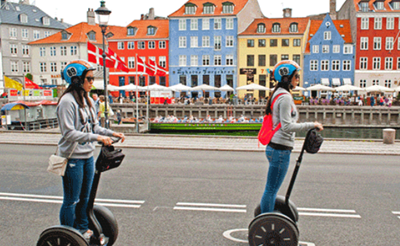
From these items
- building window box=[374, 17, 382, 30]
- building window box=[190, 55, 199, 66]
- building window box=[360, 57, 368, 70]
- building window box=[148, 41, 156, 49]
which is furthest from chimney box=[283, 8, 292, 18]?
building window box=[148, 41, 156, 49]

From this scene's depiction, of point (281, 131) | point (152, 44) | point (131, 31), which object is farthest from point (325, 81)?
point (281, 131)

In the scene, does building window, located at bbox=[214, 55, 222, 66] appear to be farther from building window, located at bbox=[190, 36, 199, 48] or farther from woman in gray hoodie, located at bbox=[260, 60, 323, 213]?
woman in gray hoodie, located at bbox=[260, 60, 323, 213]

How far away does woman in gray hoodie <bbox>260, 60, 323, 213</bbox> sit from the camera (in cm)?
398

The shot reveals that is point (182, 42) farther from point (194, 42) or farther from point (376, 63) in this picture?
point (376, 63)

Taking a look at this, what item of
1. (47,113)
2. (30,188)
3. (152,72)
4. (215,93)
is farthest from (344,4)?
(30,188)

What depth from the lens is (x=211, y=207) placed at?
6.05 m

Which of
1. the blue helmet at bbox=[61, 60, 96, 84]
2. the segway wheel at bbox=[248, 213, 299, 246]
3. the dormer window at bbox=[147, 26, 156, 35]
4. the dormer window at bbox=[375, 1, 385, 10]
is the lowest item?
the segway wheel at bbox=[248, 213, 299, 246]

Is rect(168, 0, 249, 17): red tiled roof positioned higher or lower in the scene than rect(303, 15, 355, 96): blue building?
higher

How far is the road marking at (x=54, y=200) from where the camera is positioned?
6176mm

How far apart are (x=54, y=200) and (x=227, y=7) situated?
52.7m

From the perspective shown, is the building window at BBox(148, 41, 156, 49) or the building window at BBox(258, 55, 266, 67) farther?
the building window at BBox(148, 41, 156, 49)

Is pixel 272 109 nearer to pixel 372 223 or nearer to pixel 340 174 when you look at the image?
pixel 372 223

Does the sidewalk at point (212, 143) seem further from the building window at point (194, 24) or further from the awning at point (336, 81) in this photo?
the building window at point (194, 24)

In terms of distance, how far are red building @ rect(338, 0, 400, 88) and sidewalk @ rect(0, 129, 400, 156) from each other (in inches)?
1602
